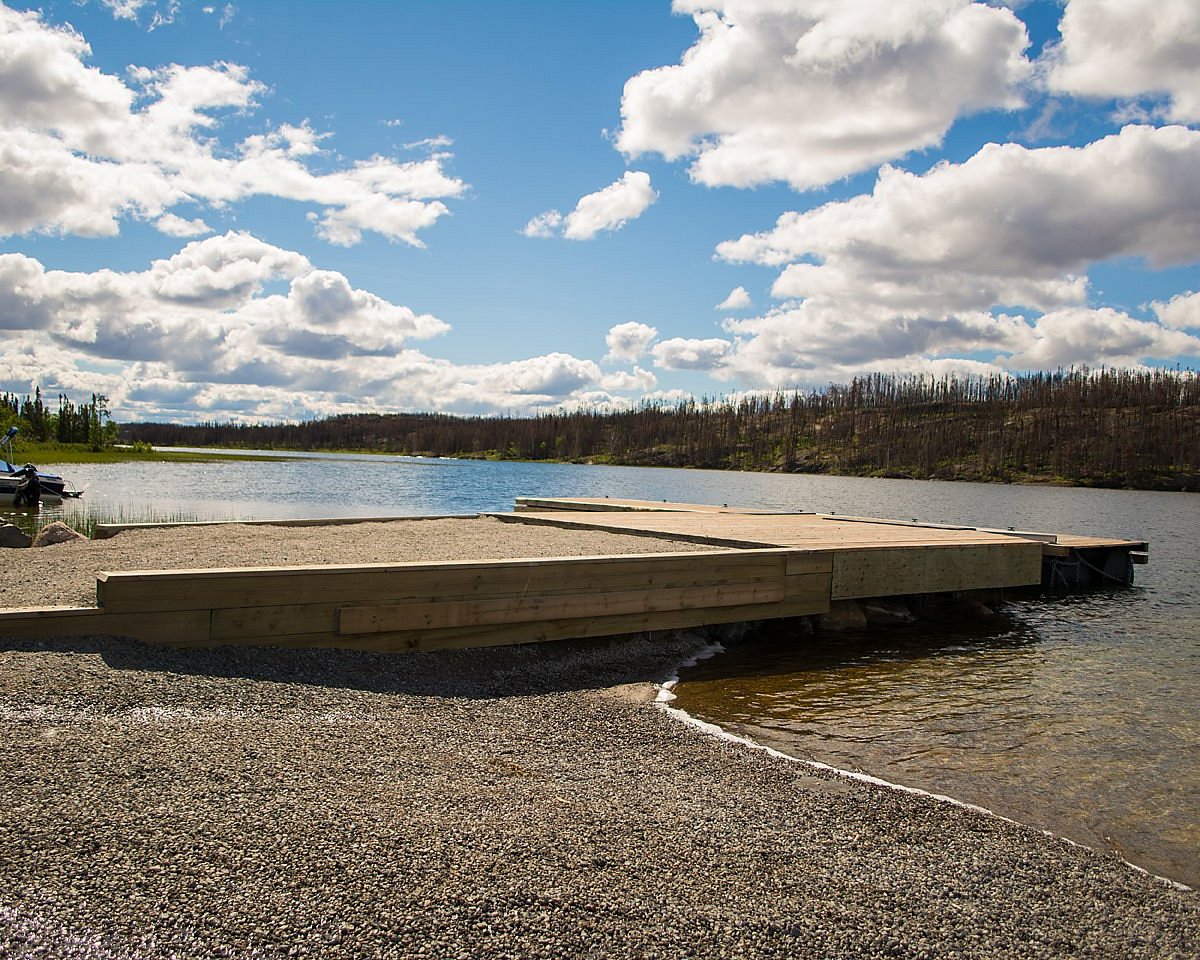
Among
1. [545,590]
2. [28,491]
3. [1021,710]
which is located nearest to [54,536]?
[545,590]

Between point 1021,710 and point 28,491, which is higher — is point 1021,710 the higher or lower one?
the lower one

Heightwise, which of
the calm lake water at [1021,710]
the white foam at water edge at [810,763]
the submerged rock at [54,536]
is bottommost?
the calm lake water at [1021,710]

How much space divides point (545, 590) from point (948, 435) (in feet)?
477

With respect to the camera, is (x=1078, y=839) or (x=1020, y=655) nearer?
(x=1078, y=839)

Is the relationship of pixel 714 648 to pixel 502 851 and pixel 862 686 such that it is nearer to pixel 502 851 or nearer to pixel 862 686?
pixel 862 686

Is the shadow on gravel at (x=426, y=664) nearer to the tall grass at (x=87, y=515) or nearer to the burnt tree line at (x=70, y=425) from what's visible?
the tall grass at (x=87, y=515)

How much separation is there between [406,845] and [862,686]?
6.97 metres

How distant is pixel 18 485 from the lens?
32.7 m

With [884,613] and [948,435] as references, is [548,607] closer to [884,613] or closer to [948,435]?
[884,613]

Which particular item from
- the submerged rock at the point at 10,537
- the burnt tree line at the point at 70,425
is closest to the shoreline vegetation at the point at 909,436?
the burnt tree line at the point at 70,425

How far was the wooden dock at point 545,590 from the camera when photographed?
7266mm

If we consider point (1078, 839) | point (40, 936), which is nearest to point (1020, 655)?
point (1078, 839)

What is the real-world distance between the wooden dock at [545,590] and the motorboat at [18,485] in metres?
28.7

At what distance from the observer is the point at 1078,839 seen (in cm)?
566
